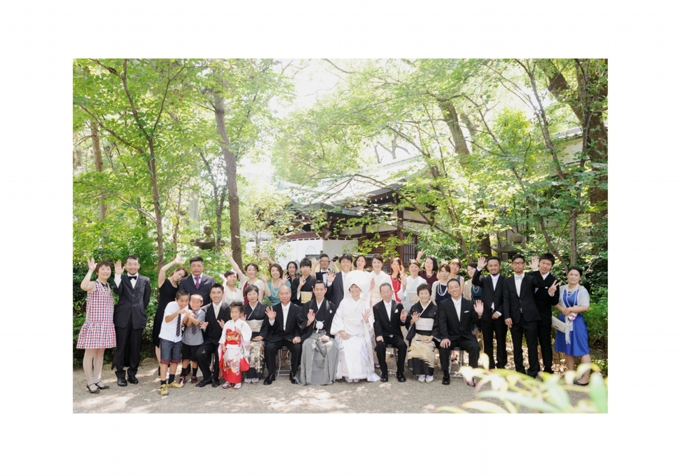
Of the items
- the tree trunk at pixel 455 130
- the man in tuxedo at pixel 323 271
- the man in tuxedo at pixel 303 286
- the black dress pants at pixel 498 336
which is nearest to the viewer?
the black dress pants at pixel 498 336

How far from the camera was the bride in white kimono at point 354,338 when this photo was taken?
514 cm

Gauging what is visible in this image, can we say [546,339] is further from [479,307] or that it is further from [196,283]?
[196,283]

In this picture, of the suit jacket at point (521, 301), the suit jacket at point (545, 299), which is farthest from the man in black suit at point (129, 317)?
the suit jacket at point (545, 299)

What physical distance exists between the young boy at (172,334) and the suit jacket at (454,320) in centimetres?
316

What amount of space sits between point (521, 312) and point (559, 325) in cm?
47

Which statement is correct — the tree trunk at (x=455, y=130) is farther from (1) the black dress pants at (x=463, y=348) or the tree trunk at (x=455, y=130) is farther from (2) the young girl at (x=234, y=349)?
(2) the young girl at (x=234, y=349)

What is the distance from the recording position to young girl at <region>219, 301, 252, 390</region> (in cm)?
491

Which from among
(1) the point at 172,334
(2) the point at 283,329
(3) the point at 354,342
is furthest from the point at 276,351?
(1) the point at 172,334

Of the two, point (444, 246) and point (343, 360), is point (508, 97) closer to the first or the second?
point (444, 246)

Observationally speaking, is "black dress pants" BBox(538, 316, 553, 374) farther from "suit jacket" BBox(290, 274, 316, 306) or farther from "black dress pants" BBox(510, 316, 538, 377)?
"suit jacket" BBox(290, 274, 316, 306)

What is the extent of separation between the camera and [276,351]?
5234 millimetres

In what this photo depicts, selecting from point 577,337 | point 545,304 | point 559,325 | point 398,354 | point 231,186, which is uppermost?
point 231,186

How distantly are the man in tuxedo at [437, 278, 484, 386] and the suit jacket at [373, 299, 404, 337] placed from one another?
1.71ft

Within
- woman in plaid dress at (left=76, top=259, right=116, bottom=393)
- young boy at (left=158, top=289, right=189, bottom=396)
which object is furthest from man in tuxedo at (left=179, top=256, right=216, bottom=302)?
woman in plaid dress at (left=76, top=259, right=116, bottom=393)
